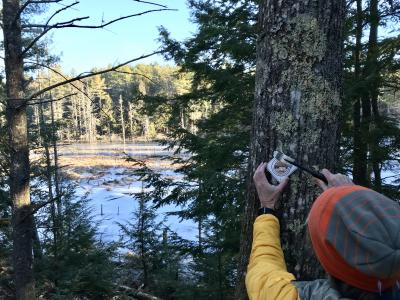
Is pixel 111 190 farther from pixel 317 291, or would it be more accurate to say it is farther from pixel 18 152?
pixel 317 291

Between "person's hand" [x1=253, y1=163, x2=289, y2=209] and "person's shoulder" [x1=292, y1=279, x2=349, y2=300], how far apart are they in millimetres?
614

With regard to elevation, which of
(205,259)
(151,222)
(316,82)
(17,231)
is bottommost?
(151,222)

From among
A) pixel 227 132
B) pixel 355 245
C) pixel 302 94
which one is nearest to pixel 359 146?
pixel 227 132

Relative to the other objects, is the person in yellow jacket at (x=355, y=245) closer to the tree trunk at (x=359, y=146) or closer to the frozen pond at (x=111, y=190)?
the tree trunk at (x=359, y=146)

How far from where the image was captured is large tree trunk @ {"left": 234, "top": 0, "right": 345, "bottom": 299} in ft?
6.92

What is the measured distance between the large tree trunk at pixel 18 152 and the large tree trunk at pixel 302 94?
10.5 ft

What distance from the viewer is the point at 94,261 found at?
10172 millimetres

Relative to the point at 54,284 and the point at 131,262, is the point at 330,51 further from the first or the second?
the point at 131,262

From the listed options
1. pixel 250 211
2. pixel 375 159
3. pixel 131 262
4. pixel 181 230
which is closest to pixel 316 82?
pixel 250 211

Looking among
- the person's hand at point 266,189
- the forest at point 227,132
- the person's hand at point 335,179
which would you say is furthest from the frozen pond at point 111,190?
the person's hand at point 335,179

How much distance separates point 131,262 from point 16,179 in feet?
39.3

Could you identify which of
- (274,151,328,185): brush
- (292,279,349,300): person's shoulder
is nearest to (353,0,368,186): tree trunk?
(274,151,328,185): brush

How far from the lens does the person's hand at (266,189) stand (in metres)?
2.10

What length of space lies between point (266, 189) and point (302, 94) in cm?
58
